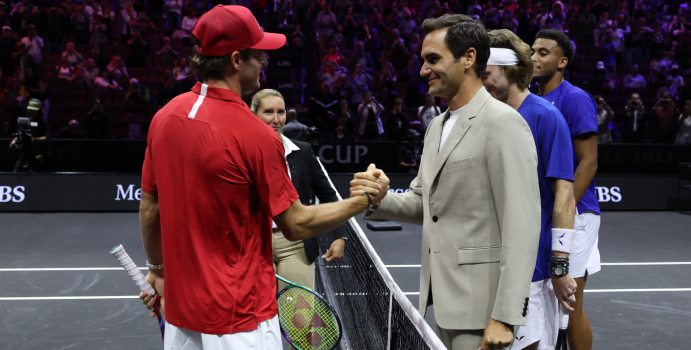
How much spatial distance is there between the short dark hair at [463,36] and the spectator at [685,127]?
43.2ft

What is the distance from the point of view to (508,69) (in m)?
3.04

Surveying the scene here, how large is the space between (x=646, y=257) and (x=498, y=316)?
672 centimetres

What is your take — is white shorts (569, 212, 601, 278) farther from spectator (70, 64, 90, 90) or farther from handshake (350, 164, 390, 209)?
spectator (70, 64, 90, 90)

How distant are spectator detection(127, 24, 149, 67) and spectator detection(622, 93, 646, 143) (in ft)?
42.1

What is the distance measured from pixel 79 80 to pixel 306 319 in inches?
555

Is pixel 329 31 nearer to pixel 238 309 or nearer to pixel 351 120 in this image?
pixel 351 120

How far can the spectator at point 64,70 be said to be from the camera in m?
15.3

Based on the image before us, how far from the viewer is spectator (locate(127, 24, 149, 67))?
643 inches

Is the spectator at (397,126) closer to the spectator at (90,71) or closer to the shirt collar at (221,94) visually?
the spectator at (90,71)

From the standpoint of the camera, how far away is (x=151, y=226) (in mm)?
2357

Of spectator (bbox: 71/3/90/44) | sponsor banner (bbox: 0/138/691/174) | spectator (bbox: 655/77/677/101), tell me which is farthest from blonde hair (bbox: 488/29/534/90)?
spectator (bbox: 71/3/90/44)

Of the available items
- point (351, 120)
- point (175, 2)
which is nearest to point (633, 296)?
point (351, 120)

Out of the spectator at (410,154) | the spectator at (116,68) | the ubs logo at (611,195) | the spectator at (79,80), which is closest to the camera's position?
the ubs logo at (611,195)

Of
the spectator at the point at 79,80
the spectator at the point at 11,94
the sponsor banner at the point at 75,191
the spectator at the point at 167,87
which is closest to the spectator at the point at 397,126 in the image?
the sponsor banner at the point at 75,191
